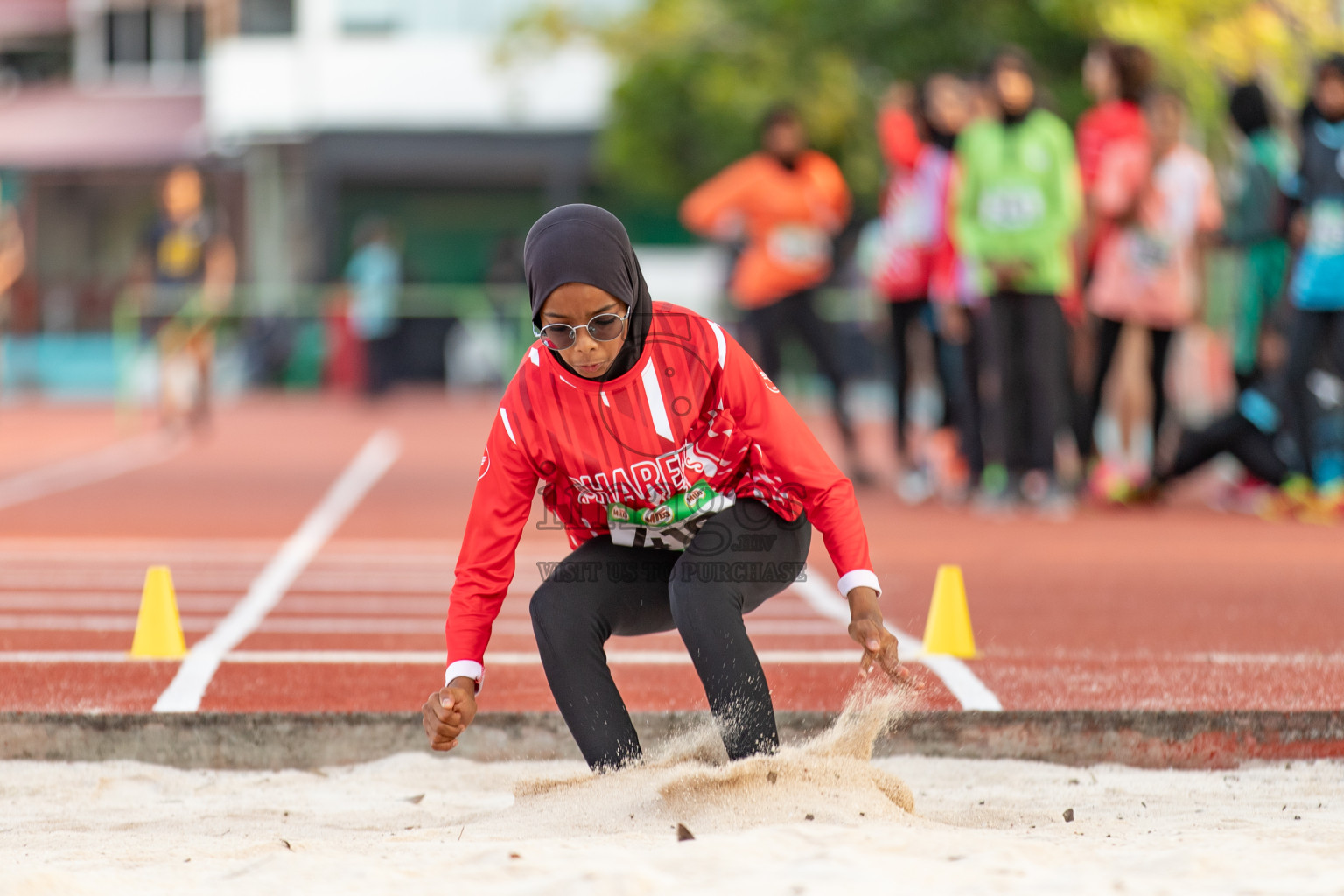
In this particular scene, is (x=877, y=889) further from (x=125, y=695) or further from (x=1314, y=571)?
(x=1314, y=571)

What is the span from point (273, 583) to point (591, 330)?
456 cm

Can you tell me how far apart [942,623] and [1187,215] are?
17.4 ft

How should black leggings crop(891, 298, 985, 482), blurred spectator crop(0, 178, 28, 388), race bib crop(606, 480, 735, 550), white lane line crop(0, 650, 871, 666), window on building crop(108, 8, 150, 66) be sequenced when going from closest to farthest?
1. race bib crop(606, 480, 735, 550)
2. white lane line crop(0, 650, 871, 666)
3. black leggings crop(891, 298, 985, 482)
4. blurred spectator crop(0, 178, 28, 388)
5. window on building crop(108, 8, 150, 66)

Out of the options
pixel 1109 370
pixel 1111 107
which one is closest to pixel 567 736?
pixel 1109 370

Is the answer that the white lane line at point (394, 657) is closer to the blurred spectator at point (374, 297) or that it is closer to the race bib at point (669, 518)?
the race bib at point (669, 518)

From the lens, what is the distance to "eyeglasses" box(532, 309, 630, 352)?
3.95 metres

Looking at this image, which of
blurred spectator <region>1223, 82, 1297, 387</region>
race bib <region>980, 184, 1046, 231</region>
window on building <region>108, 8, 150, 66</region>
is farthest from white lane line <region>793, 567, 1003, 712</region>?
window on building <region>108, 8, 150, 66</region>

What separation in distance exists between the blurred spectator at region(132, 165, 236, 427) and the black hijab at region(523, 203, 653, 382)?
42.7 feet

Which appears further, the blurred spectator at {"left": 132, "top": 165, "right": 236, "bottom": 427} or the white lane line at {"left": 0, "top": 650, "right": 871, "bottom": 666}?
the blurred spectator at {"left": 132, "top": 165, "right": 236, "bottom": 427}

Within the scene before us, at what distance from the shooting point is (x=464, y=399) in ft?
83.4

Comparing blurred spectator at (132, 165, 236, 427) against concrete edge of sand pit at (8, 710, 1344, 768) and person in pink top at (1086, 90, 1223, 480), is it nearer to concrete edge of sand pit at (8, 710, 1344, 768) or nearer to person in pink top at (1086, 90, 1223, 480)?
person in pink top at (1086, 90, 1223, 480)

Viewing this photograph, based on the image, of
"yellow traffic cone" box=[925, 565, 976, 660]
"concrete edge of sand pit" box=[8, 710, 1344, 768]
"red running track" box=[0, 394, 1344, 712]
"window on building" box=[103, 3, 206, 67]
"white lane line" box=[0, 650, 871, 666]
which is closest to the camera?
"concrete edge of sand pit" box=[8, 710, 1344, 768]

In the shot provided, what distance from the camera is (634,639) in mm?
6656

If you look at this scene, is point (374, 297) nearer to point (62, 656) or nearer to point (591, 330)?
point (62, 656)
